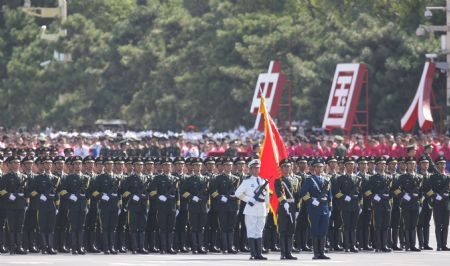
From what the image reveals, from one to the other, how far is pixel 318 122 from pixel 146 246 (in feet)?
98.4

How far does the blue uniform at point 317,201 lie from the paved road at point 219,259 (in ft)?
1.83

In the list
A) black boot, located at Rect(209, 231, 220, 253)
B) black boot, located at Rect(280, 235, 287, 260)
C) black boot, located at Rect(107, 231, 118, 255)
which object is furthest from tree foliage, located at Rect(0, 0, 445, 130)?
black boot, located at Rect(280, 235, 287, 260)

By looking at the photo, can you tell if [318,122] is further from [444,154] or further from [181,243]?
[181,243]

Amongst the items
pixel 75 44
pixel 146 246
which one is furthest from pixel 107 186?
pixel 75 44

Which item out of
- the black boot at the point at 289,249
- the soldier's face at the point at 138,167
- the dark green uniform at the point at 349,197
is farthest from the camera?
the soldier's face at the point at 138,167

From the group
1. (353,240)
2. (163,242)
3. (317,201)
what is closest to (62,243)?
(163,242)

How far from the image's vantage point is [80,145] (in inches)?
1923

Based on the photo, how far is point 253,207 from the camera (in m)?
29.5

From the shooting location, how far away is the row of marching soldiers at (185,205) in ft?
102

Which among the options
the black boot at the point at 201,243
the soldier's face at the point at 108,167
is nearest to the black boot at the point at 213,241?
the black boot at the point at 201,243

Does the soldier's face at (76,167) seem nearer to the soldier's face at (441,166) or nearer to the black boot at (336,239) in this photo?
the black boot at (336,239)

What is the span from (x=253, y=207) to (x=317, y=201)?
3.39 feet

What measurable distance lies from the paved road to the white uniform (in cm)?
52

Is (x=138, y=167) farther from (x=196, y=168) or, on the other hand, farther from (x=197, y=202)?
(x=197, y=202)
